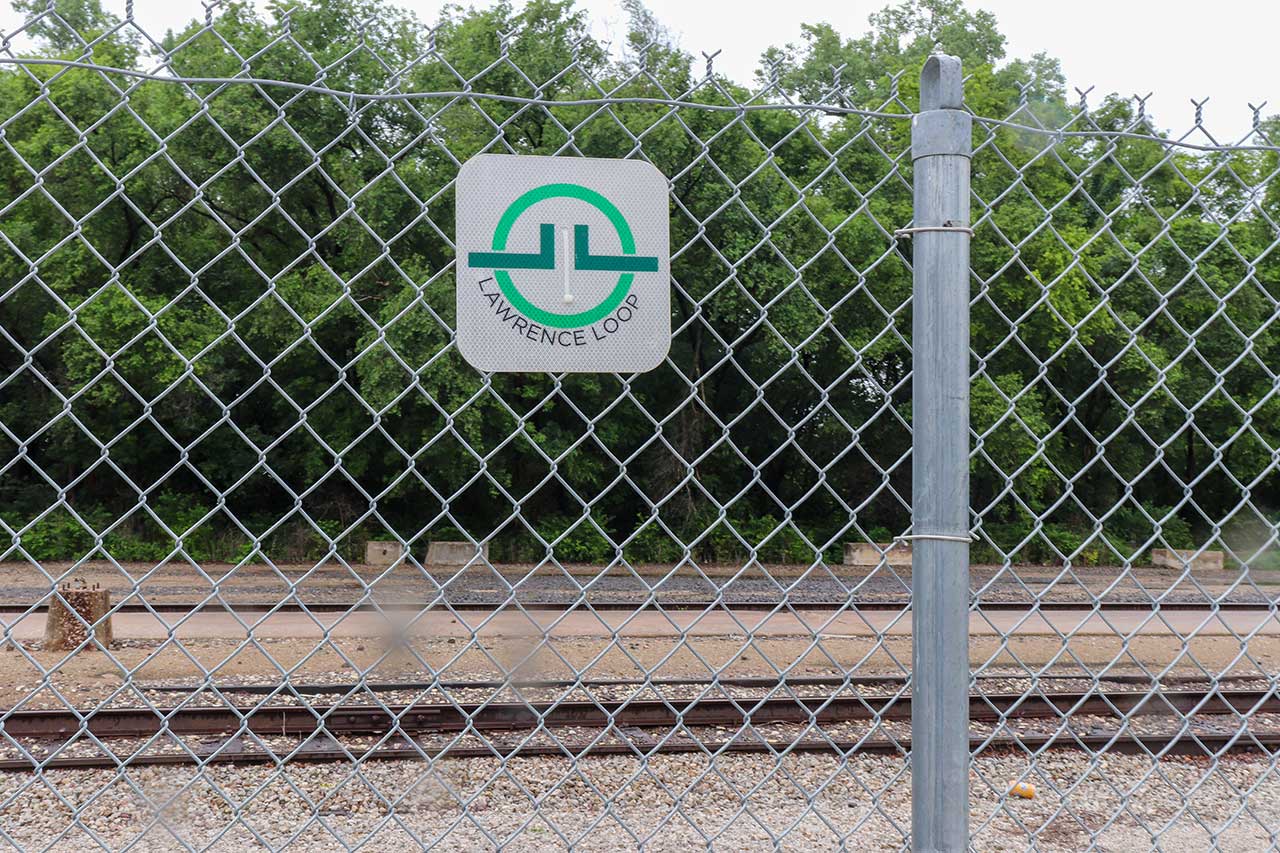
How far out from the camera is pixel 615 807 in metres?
4.96

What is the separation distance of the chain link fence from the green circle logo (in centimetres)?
18

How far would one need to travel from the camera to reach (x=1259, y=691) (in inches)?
316

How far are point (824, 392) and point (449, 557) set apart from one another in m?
16.7

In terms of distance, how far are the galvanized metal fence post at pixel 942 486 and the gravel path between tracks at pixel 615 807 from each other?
7.82 ft

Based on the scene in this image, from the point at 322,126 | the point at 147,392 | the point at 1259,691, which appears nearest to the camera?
the point at 1259,691

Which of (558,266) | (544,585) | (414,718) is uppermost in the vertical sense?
(558,266)

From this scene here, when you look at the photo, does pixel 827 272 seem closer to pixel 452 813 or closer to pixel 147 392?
pixel 452 813

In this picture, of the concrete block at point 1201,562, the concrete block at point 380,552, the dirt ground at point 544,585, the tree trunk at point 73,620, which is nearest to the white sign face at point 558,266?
the tree trunk at point 73,620

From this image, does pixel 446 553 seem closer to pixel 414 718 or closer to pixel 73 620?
pixel 73 620

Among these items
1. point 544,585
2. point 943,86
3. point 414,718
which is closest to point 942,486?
point 943,86

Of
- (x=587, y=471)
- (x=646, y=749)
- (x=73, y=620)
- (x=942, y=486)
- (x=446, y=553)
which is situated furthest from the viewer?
(x=587, y=471)

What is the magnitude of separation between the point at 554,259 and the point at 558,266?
14 mm

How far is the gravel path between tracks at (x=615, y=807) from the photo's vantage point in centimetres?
448

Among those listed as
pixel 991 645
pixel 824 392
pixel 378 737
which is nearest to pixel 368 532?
pixel 991 645
